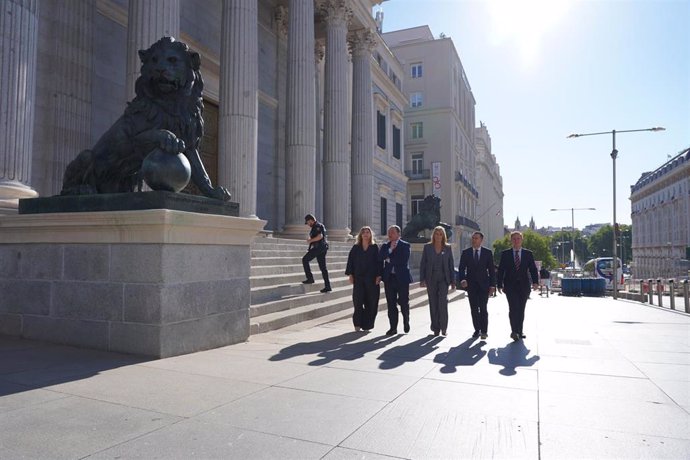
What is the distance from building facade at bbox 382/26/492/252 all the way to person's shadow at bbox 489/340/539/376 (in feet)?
149

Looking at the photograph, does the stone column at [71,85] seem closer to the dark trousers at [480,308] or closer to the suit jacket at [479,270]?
the suit jacket at [479,270]

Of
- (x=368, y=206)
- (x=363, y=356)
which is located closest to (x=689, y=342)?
(x=363, y=356)

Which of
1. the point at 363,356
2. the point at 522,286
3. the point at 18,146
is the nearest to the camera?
the point at 363,356

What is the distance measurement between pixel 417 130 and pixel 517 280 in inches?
1968

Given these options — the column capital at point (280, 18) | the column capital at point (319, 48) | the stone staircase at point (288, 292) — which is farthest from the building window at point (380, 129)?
the stone staircase at point (288, 292)

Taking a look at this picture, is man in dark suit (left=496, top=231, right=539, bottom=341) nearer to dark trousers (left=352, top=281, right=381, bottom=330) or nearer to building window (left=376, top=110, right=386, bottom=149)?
dark trousers (left=352, top=281, right=381, bottom=330)

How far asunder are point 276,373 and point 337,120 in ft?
53.0

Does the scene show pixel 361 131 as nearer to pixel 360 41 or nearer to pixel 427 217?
pixel 360 41

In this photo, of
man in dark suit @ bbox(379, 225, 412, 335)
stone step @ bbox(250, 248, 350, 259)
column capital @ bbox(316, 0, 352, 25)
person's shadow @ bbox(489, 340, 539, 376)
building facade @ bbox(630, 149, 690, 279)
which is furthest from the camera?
building facade @ bbox(630, 149, 690, 279)

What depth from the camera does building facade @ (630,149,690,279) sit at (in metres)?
72.2

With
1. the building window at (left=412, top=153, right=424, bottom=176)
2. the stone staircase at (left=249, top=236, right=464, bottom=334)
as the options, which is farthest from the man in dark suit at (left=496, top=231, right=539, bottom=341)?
the building window at (left=412, top=153, right=424, bottom=176)

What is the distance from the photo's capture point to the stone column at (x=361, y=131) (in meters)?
22.6

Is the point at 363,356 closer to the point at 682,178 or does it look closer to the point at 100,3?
the point at 100,3

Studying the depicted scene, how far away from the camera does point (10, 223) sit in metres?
6.29
